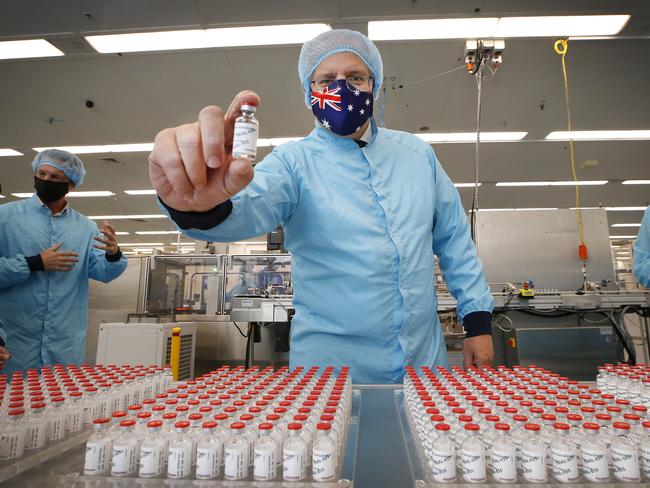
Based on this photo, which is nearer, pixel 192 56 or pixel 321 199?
pixel 321 199

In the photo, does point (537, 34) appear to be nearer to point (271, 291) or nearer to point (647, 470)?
point (271, 291)

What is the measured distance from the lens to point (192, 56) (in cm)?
391

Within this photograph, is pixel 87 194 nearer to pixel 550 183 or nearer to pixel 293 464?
pixel 293 464

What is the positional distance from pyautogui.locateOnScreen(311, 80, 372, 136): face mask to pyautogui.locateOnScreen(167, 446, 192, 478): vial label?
3.56ft

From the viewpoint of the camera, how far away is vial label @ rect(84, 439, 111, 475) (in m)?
0.51

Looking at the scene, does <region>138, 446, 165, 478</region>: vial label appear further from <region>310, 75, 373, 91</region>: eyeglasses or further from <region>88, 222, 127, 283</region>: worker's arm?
<region>88, 222, 127, 283</region>: worker's arm

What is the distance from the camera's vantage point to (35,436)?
0.64m

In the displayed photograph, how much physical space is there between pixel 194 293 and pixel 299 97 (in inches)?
104

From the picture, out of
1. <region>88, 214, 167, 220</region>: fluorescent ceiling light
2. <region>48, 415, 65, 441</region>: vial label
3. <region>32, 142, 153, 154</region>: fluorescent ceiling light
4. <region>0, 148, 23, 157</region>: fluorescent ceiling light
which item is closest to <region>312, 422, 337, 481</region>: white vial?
<region>48, 415, 65, 441</region>: vial label

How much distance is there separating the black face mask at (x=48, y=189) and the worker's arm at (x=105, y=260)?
292mm

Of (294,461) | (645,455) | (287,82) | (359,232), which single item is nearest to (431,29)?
(287,82)

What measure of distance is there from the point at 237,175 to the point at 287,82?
4102 millimetres

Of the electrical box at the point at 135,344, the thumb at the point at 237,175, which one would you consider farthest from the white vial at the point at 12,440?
the electrical box at the point at 135,344

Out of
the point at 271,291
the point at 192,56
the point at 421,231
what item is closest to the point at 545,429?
the point at 421,231
